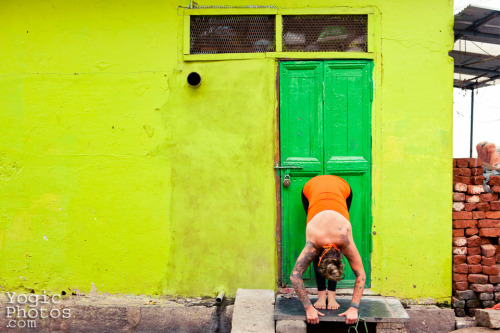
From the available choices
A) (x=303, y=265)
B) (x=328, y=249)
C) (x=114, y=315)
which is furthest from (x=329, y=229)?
(x=114, y=315)

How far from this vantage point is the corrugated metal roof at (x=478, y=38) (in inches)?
198

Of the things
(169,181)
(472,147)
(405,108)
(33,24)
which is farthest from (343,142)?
(472,147)

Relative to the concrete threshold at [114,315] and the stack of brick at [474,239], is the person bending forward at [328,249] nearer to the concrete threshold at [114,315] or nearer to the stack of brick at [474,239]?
the concrete threshold at [114,315]

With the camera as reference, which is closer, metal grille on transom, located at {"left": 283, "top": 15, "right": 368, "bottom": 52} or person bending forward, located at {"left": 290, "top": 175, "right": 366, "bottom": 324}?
person bending forward, located at {"left": 290, "top": 175, "right": 366, "bottom": 324}

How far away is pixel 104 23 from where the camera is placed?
12.0 ft

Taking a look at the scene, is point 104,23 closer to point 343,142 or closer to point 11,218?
point 11,218

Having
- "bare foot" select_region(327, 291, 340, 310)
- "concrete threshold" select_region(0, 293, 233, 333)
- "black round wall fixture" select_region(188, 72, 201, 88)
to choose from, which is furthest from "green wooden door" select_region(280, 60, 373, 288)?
"concrete threshold" select_region(0, 293, 233, 333)

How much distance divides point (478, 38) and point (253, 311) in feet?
18.8

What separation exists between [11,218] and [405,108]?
427cm

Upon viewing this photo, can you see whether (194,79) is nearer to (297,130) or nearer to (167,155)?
(167,155)

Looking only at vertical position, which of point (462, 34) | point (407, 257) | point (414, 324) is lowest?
point (414, 324)

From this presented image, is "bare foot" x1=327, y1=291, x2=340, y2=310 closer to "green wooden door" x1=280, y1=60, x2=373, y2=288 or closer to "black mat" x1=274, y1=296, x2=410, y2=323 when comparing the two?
"black mat" x1=274, y1=296, x2=410, y2=323

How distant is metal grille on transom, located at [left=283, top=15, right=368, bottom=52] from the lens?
359 centimetres

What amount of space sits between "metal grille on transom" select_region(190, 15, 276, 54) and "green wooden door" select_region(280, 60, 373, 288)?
0.37m
